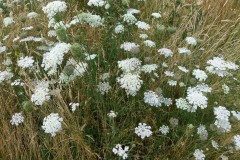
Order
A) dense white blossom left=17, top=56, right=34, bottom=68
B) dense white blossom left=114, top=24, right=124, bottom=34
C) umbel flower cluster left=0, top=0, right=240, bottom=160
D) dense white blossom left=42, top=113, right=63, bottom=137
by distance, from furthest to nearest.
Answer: dense white blossom left=114, top=24, right=124, bottom=34 < dense white blossom left=17, top=56, right=34, bottom=68 < umbel flower cluster left=0, top=0, right=240, bottom=160 < dense white blossom left=42, top=113, right=63, bottom=137

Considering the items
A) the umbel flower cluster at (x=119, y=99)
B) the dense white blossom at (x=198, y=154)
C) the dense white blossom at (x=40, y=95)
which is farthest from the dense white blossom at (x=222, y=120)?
the dense white blossom at (x=40, y=95)

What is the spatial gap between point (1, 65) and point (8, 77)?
0.69 ft

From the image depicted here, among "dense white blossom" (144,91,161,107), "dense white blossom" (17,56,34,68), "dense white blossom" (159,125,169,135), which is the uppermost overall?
"dense white blossom" (17,56,34,68)

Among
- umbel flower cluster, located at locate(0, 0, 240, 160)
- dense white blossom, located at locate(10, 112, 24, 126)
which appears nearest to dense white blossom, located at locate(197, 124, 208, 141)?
umbel flower cluster, located at locate(0, 0, 240, 160)

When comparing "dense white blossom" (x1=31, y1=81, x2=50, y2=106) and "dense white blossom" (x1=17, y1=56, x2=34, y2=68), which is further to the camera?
"dense white blossom" (x1=17, y1=56, x2=34, y2=68)

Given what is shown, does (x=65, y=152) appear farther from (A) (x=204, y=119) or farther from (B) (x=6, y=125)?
(A) (x=204, y=119)

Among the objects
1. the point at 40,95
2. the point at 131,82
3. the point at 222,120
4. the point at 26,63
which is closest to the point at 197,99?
the point at 222,120

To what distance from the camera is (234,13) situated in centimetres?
284

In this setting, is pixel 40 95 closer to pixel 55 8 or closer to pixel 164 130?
pixel 55 8

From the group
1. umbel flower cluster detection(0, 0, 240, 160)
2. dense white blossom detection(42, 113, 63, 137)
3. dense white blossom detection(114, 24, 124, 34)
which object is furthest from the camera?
A: dense white blossom detection(114, 24, 124, 34)

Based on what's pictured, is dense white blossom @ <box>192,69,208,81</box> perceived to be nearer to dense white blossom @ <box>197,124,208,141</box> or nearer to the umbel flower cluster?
the umbel flower cluster

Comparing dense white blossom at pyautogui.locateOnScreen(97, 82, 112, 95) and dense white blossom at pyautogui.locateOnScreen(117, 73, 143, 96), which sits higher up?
dense white blossom at pyautogui.locateOnScreen(117, 73, 143, 96)

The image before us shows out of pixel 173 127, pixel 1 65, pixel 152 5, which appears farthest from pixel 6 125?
pixel 152 5

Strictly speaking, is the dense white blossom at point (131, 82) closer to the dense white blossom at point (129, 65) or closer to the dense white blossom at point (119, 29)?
the dense white blossom at point (129, 65)
